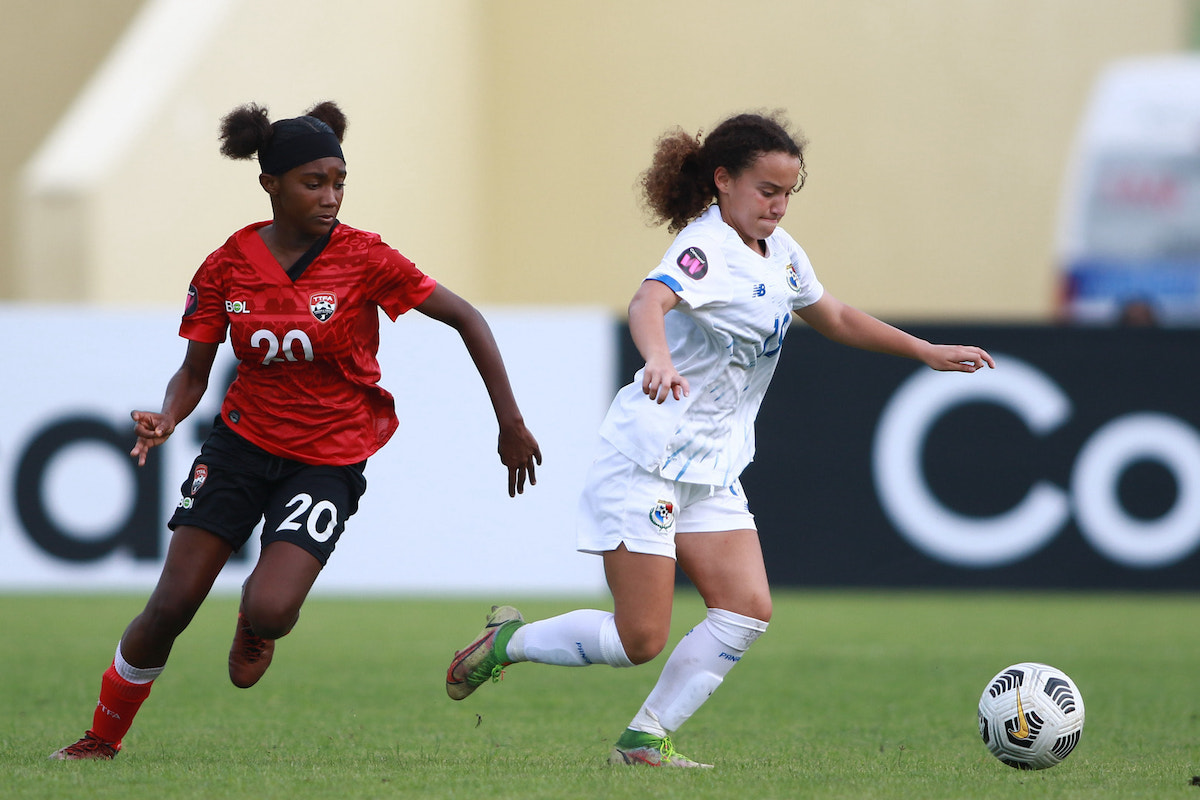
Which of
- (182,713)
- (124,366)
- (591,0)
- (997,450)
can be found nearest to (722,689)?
(182,713)

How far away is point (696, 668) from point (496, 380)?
1.09 metres

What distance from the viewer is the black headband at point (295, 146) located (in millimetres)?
5121

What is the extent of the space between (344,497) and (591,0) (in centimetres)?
1526

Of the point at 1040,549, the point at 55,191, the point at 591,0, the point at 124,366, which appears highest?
the point at 591,0

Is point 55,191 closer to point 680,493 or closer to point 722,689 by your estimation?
point 722,689

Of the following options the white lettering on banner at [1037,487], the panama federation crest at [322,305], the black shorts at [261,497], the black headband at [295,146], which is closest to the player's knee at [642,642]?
the black shorts at [261,497]

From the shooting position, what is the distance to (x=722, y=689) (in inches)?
295

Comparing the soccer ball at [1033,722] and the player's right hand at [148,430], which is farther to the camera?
the soccer ball at [1033,722]

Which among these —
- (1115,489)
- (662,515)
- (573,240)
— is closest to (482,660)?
(662,515)

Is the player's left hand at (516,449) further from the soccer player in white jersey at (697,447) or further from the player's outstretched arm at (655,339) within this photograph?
the player's outstretched arm at (655,339)

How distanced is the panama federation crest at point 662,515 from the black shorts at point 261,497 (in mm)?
983

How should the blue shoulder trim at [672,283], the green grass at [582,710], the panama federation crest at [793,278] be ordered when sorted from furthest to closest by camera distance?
the panama federation crest at [793,278]
the blue shoulder trim at [672,283]
the green grass at [582,710]

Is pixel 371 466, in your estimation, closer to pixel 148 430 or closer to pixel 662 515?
pixel 148 430

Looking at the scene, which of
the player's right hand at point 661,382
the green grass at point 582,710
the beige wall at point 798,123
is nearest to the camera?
the player's right hand at point 661,382
